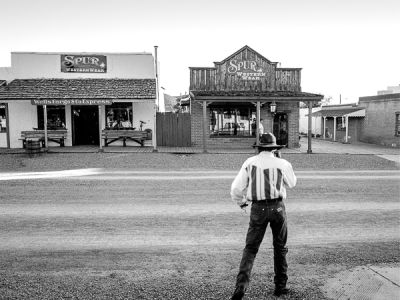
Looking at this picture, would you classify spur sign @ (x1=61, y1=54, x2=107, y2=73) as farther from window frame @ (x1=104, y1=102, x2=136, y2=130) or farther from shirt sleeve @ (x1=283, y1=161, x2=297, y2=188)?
shirt sleeve @ (x1=283, y1=161, x2=297, y2=188)

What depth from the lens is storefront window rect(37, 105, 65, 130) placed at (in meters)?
23.6

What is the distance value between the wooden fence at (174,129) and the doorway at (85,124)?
3.93m

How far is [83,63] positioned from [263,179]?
21643mm

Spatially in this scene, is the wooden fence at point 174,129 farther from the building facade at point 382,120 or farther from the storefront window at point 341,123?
the storefront window at point 341,123

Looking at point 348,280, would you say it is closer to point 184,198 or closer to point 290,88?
point 184,198

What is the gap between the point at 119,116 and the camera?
2403 cm

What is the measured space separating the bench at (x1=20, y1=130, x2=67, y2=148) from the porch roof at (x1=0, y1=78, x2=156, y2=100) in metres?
2.38

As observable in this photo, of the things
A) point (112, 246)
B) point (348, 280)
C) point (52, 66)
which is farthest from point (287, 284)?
point (52, 66)

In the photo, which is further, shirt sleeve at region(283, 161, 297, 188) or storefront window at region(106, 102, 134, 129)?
storefront window at region(106, 102, 134, 129)

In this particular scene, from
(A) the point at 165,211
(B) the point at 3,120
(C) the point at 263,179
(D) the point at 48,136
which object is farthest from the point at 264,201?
(B) the point at 3,120

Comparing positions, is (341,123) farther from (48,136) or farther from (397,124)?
(48,136)

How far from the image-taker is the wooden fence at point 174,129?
24.3 metres

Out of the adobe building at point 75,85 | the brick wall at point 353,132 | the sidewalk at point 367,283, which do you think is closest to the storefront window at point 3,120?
the adobe building at point 75,85

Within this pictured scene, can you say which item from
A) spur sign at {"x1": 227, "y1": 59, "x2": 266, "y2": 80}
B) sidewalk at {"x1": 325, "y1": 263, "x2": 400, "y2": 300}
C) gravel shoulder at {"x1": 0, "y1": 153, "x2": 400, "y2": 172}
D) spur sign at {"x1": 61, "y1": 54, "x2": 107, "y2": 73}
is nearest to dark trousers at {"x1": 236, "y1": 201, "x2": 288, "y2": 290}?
sidewalk at {"x1": 325, "y1": 263, "x2": 400, "y2": 300}
